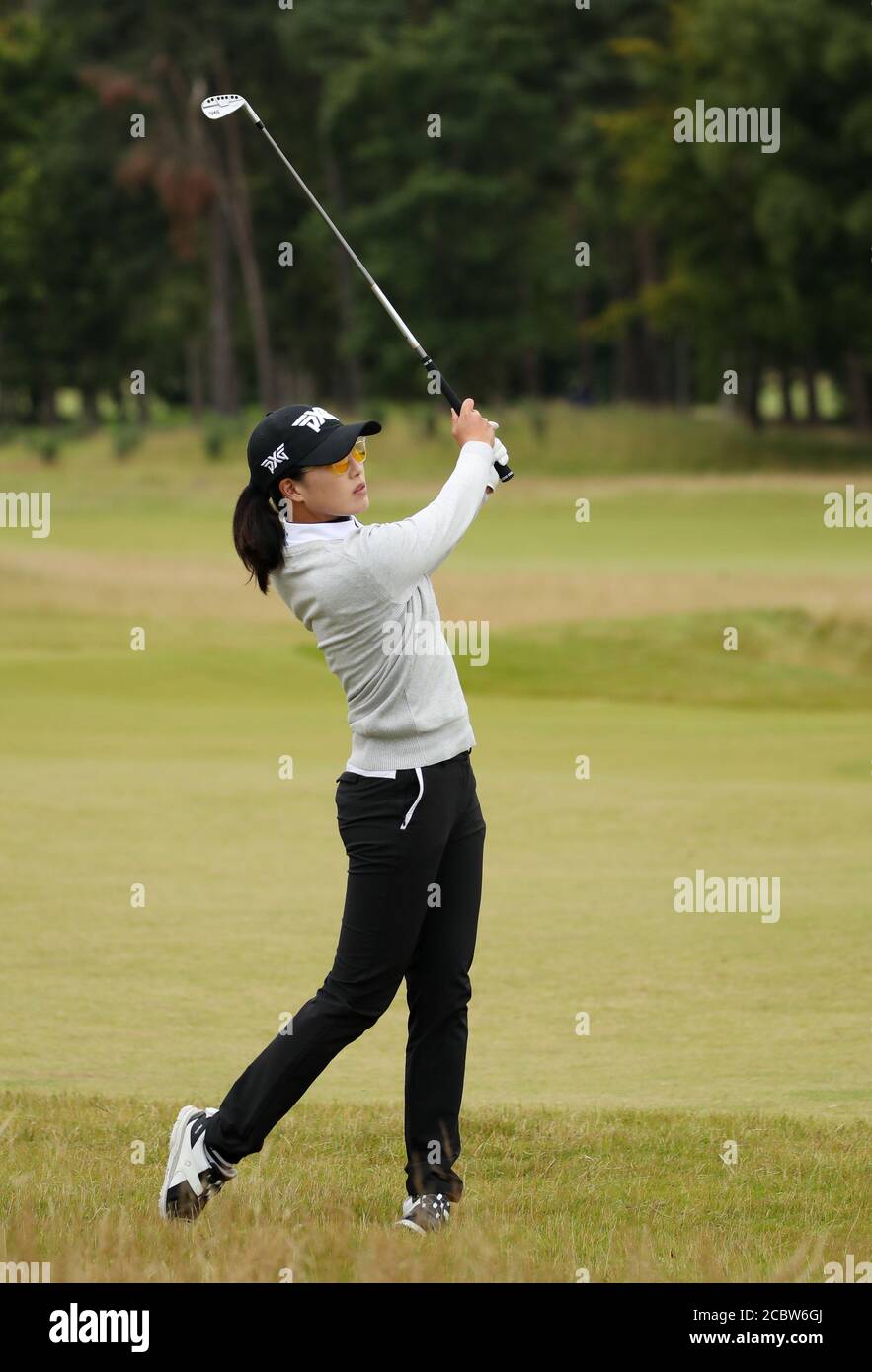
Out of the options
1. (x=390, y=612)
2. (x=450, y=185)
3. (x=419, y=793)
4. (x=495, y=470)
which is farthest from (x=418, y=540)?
(x=450, y=185)

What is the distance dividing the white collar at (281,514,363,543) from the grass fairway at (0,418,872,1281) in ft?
4.90

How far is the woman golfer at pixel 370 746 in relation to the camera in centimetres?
452

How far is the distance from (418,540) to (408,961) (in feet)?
3.21

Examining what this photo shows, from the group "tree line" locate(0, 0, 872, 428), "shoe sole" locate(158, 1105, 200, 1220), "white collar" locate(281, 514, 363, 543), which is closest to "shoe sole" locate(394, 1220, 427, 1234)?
"shoe sole" locate(158, 1105, 200, 1220)

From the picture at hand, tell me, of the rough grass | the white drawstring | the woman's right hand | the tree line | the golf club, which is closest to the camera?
the rough grass

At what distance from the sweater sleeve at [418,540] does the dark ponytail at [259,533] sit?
0.69ft

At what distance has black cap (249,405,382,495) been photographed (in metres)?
4.58

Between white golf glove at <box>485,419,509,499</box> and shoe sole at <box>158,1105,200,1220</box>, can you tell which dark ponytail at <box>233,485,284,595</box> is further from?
shoe sole at <box>158,1105,200,1220</box>

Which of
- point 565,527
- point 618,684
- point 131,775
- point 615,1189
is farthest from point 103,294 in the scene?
point 615,1189

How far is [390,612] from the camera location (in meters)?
4.52

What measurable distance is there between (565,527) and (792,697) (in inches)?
672

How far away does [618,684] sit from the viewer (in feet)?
59.8

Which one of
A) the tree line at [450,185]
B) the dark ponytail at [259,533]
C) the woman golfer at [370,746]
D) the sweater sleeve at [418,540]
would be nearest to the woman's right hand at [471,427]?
the woman golfer at [370,746]

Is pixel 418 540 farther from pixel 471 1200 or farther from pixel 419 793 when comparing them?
pixel 471 1200
